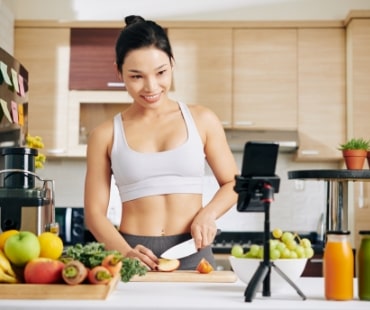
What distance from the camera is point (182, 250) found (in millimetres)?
2240

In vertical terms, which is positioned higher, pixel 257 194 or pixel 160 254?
pixel 257 194

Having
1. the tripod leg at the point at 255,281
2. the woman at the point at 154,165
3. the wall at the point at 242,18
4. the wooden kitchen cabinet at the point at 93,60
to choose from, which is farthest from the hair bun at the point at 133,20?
the wall at the point at 242,18

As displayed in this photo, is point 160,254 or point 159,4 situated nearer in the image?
point 160,254

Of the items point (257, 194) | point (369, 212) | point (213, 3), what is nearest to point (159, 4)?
point (213, 3)

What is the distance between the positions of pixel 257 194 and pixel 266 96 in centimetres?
356

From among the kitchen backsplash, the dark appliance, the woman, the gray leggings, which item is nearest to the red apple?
the woman

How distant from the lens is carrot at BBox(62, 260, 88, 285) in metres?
1.56

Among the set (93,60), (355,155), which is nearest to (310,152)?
(93,60)

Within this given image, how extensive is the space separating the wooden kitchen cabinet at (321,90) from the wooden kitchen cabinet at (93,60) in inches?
49.7

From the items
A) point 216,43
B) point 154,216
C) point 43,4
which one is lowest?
point 154,216

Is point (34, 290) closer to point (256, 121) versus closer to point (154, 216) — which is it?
point (154, 216)

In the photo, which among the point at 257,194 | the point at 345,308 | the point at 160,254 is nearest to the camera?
the point at 345,308

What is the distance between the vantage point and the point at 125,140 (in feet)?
7.82

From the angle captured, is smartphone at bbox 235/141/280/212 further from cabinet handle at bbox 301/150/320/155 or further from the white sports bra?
cabinet handle at bbox 301/150/320/155
